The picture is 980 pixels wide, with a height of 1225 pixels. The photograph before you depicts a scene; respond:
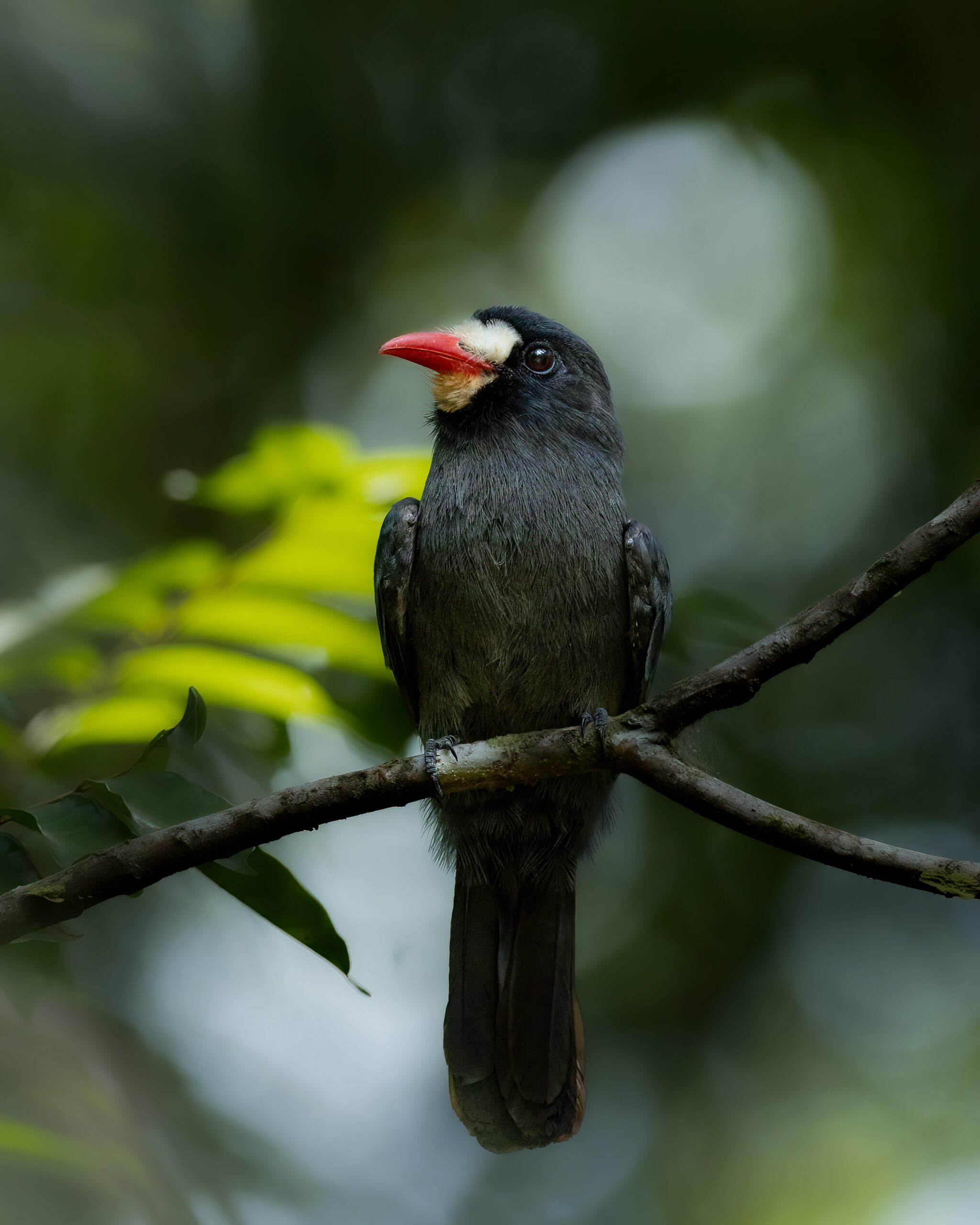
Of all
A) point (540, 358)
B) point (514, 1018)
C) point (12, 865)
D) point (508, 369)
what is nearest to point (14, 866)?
point (12, 865)

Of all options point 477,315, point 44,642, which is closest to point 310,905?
point 44,642

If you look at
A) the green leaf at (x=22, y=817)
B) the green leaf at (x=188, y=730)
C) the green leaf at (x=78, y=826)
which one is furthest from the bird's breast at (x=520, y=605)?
the green leaf at (x=22, y=817)

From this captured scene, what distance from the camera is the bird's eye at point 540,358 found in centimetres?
387

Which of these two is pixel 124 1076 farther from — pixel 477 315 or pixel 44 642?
pixel 477 315

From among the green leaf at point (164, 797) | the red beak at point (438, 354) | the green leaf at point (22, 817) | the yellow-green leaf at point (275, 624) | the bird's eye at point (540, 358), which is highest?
the bird's eye at point (540, 358)

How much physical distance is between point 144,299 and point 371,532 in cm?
479

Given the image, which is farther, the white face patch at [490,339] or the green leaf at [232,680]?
the white face patch at [490,339]

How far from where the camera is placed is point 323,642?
3246mm

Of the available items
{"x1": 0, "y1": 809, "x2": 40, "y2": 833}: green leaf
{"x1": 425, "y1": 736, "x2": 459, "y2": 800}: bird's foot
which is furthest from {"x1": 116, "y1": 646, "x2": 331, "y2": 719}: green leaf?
{"x1": 0, "y1": 809, "x2": 40, "y2": 833}: green leaf

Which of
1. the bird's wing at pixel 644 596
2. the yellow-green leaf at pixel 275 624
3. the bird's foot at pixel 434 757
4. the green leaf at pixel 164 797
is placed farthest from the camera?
the bird's wing at pixel 644 596

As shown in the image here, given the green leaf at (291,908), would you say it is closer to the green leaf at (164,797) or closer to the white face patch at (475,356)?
the green leaf at (164,797)

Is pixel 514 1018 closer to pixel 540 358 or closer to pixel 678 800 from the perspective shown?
pixel 678 800

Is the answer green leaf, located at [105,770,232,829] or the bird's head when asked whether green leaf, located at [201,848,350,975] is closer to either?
green leaf, located at [105,770,232,829]

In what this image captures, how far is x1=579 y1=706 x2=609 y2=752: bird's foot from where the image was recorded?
2.49 metres
